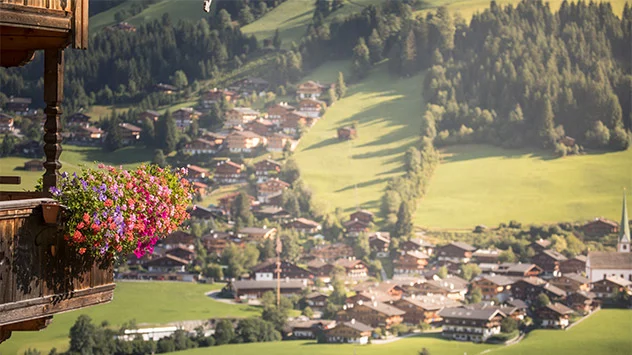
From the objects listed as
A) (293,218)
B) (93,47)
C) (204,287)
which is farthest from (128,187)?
(93,47)

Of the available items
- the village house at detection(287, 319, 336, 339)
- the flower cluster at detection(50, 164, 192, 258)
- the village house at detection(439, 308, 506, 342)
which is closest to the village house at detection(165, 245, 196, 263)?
the village house at detection(287, 319, 336, 339)

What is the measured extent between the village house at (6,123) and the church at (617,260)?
18.3 metres

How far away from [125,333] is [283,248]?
756 cm

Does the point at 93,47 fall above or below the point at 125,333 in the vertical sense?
above

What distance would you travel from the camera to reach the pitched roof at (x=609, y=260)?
131 feet

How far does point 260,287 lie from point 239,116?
29.5ft

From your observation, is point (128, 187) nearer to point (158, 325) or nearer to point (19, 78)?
point (158, 325)

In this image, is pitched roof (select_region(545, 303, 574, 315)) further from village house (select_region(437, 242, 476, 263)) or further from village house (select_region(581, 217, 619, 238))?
village house (select_region(581, 217, 619, 238))

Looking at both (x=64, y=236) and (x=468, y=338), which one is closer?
(x=64, y=236)

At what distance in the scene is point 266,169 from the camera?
43969mm

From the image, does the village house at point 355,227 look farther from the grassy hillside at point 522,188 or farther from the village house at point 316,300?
the village house at point 316,300

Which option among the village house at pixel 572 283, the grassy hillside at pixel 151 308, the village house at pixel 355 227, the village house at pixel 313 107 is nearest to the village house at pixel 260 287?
the grassy hillside at pixel 151 308

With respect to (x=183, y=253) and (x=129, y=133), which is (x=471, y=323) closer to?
(x=183, y=253)

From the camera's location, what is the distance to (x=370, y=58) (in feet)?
160
